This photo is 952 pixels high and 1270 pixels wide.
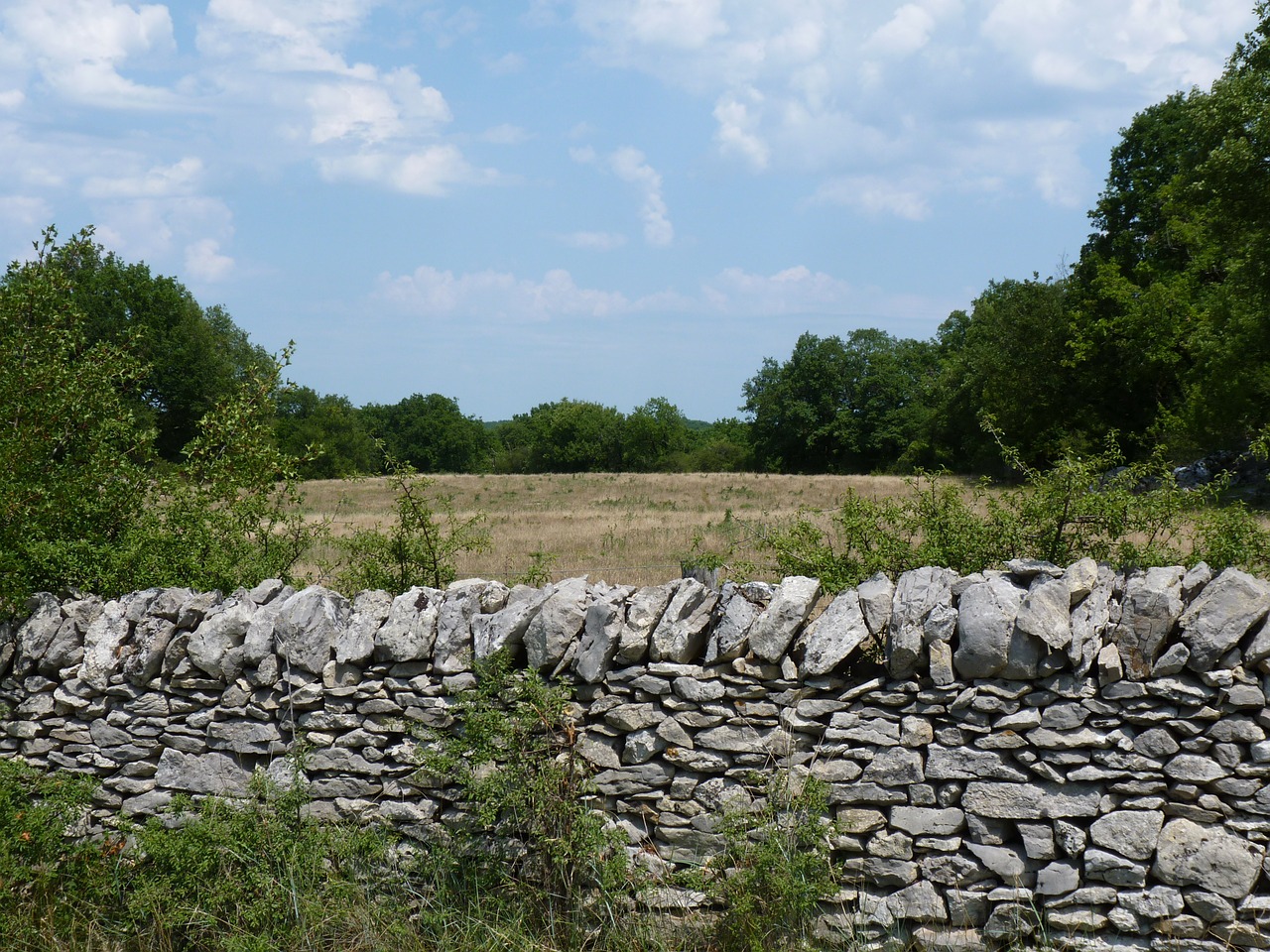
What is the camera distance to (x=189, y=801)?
5422 millimetres

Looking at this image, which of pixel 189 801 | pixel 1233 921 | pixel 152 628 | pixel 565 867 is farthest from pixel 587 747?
pixel 1233 921

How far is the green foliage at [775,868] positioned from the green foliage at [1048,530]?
1561mm

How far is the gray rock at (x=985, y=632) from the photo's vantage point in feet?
14.8

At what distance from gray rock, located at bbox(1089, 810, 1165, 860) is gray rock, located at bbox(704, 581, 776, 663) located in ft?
6.23

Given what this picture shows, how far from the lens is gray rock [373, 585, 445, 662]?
17.3ft

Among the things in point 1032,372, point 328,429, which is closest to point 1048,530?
point 1032,372

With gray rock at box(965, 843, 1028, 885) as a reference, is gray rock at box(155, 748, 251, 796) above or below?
above

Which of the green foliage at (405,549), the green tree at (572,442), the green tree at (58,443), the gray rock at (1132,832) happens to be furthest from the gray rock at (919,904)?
the green tree at (572,442)

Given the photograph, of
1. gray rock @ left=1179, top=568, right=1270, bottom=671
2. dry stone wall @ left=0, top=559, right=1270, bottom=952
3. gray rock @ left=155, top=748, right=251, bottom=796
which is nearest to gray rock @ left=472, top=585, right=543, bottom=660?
dry stone wall @ left=0, top=559, right=1270, bottom=952

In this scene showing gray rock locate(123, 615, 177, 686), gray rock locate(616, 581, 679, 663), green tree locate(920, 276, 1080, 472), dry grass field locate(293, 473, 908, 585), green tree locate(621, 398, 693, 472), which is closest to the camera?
gray rock locate(616, 581, 679, 663)

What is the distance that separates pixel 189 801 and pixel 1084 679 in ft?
16.2

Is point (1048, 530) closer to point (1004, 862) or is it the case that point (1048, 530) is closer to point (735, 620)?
point (1004, 862)

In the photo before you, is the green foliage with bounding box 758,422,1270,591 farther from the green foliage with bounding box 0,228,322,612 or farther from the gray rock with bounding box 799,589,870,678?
the green foliage with bounding box 0,228,322,612

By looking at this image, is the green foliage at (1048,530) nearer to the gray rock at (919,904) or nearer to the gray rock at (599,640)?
the gray rock at (599,640)
